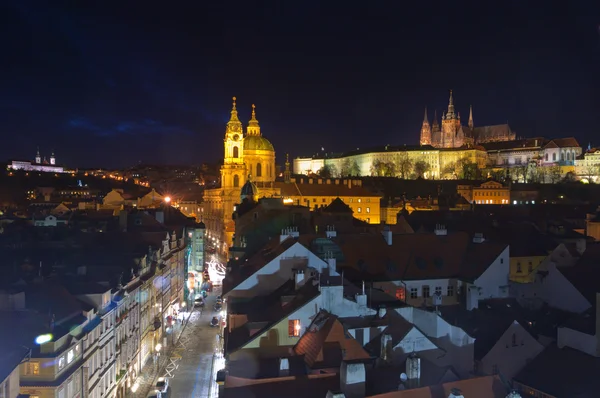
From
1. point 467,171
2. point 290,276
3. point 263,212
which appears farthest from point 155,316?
point 467,171

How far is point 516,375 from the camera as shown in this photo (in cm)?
2516

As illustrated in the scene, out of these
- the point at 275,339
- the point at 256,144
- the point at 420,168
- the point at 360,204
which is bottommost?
the point at 275,339

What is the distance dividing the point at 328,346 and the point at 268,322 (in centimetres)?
392

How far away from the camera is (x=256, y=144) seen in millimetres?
115500

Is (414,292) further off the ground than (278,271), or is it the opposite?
(278,271)

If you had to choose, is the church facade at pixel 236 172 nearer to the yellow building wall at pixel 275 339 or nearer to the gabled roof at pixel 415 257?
the gabled roof at pixel 415 257

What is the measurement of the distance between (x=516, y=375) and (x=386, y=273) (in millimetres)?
10995

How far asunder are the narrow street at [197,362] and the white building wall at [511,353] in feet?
51.3

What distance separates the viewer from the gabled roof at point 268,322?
23219 mm

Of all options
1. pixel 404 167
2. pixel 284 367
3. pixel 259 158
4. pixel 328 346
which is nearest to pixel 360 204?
pixel 259 158

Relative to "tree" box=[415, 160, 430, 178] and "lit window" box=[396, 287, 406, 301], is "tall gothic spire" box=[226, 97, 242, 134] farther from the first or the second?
"tree" box=[415, 160, 430, 178]

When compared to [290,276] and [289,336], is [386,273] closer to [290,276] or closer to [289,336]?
[290,276]

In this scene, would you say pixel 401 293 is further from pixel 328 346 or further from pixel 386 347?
pixel 328 346

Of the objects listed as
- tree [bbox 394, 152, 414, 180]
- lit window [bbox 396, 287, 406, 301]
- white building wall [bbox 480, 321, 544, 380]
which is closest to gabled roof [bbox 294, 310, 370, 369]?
white building wall [bbox 480, 321, 544, 380]
